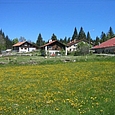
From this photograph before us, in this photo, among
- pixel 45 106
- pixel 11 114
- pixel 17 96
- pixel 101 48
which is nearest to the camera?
pixel 11 114

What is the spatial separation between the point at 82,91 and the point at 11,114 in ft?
16.4

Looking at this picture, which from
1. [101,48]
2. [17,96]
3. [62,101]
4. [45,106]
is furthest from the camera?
[101,48]

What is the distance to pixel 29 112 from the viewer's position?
887 cm

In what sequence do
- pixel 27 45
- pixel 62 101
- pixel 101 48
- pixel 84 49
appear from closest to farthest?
pixel 62 101 < pixel 84 49 < pixel 101 48 < pixel 27 45

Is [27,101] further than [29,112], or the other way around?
[27,101]

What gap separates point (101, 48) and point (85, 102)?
7838 centimetres

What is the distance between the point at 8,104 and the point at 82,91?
14.2ft

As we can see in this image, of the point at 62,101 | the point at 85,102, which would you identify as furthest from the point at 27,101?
the point at 85,102

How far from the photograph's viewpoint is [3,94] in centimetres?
1253

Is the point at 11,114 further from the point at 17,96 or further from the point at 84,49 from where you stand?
the point at 84,49

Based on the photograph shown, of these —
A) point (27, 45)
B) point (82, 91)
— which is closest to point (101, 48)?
point (27, 45)

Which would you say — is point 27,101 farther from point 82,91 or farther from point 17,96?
point 82,91

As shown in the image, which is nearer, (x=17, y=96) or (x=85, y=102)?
(x=85, y=102)

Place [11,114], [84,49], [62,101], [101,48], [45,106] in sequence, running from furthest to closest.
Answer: [101,48] → [84,49] → [62,101] → [45,106] → [11,114]
